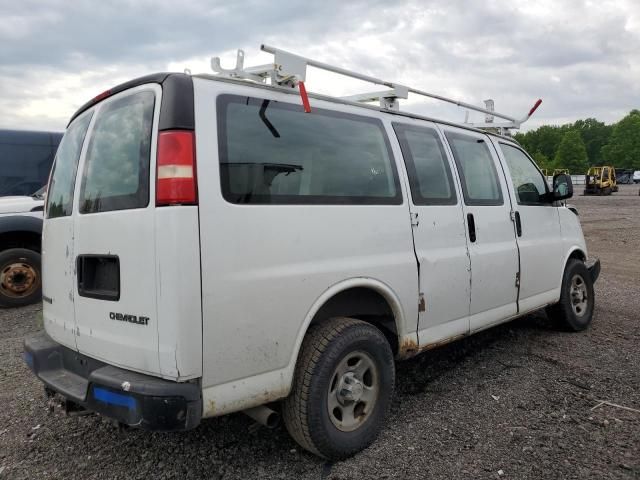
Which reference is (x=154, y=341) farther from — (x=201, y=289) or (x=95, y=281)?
(x=95, y=281)

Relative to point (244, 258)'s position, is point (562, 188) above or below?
above

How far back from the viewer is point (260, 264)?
2479 mm

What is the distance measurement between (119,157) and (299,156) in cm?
94

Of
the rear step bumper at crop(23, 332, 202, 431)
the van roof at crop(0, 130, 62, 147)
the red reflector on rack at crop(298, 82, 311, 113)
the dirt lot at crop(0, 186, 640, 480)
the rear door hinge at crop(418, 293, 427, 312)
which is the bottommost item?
the dirt lot at crop(0, 186, 640, 480)

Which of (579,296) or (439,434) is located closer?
(439,434)

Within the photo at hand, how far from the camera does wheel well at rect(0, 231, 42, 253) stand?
668 cm

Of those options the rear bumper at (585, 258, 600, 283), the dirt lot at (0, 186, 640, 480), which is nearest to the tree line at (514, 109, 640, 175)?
the rear bumper at (585, 258, 600, 283)

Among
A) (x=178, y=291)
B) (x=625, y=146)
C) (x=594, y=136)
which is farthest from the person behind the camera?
(x=594, y=136)

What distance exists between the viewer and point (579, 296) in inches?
213

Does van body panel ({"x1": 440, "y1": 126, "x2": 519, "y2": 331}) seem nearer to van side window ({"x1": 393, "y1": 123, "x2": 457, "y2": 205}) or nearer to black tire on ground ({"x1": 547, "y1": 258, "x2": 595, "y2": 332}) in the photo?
van side window ({"x1": 393, "y1": 123, "x2": 457, "y2": 205})

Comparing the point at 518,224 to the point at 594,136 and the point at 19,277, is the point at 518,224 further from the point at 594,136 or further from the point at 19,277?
the point at 594,136

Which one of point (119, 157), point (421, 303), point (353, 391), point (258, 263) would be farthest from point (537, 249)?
point (119, 157)

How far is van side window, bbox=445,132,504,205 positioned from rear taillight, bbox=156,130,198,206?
230cm

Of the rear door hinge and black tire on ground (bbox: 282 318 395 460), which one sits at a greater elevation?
the rear door hinge
